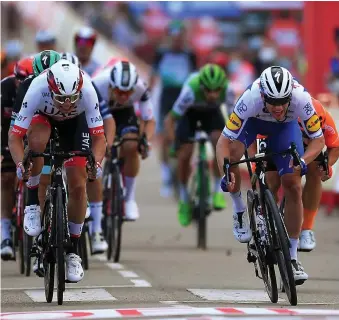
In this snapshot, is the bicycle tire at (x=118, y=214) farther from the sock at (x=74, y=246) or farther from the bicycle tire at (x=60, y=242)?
the bicycle tire at (x=60, y=242)

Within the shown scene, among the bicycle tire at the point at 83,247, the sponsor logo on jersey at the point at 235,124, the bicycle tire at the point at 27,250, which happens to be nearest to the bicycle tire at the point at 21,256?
the bicycle tire at the point at 27,250

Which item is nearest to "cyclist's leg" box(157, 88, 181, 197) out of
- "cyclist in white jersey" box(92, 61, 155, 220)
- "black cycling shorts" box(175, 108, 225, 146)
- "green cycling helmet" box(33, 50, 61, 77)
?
"black cycling shorts" box(175, 108, 225, 146)

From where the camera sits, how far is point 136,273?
12.6m

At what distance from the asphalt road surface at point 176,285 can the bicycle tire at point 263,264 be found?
11 centimetres

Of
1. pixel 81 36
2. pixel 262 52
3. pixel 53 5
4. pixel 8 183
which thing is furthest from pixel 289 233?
pixel 53 5

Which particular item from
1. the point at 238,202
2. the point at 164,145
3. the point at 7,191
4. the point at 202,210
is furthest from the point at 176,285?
the point at 164,145

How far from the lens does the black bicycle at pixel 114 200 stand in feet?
44.4

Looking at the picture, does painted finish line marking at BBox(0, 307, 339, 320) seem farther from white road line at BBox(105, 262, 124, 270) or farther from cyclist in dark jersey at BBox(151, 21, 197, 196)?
cyclist in dark jersey at BBox(151, 21, 197, 196)

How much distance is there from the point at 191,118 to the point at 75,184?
4882mm

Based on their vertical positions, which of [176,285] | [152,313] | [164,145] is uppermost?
[164,145]

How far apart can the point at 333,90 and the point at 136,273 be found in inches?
393

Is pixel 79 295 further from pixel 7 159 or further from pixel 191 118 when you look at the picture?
pixel 191 118

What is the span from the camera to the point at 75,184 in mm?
10656

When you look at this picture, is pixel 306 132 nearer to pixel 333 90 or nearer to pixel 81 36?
pixel 81 36
